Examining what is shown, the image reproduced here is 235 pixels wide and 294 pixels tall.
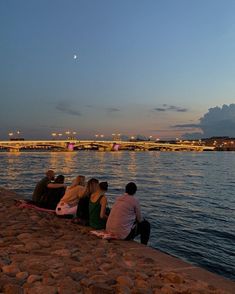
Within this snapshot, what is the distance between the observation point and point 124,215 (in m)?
7.56

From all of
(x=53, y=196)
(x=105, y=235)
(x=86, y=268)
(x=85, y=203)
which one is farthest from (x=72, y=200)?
(x=86, y=268)

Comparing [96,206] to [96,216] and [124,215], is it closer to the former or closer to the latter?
[96,216]

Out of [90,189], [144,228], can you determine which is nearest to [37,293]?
[144,228]

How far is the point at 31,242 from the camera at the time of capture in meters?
6.96

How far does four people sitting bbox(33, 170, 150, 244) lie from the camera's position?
7621mm

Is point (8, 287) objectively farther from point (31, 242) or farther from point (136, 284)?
point (31, 242)

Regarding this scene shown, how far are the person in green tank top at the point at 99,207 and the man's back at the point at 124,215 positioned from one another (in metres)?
0.73

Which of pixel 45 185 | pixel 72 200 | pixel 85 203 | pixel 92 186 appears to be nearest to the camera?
pixel 92 186

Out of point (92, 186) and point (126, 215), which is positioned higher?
point (92, 186)

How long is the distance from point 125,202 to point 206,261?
3.71m

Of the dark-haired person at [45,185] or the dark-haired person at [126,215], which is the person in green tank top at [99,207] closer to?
the dark-haired person at [126,215]

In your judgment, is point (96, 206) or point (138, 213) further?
point (96, 206)

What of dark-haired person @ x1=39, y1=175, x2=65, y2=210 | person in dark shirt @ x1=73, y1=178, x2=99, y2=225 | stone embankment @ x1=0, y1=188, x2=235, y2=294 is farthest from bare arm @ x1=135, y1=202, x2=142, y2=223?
dark-haired person @ x1=39, y1=175, x2=65, y2=210

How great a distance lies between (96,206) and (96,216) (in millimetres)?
233
